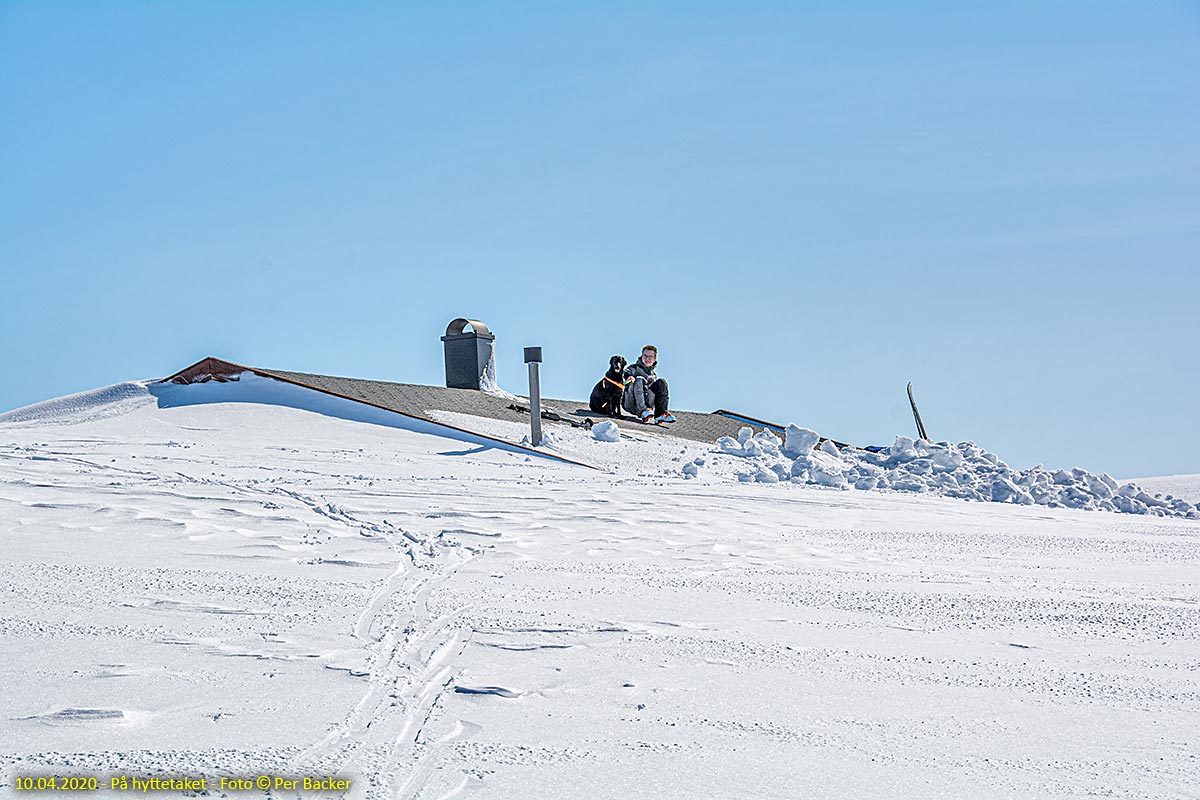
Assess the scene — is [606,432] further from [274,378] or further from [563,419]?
[274,378]

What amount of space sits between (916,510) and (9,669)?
8766mm

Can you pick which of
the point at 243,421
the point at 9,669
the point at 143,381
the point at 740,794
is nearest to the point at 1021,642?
the point at 740,794

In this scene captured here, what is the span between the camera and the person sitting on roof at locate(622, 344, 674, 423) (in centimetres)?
1927

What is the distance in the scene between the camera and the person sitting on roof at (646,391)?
19.3m

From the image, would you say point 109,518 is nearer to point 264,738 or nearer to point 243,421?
point 264,738

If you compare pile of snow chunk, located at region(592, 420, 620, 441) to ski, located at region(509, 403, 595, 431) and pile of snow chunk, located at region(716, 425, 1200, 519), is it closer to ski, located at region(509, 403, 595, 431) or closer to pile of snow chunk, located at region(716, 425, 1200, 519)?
ski, located at region(509, 403, 595, 431)

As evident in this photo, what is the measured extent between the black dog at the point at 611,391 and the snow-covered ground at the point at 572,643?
9.08 meters

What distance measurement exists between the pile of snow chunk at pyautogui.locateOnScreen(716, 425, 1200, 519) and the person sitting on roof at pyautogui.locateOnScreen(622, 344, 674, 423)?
4.09 metres

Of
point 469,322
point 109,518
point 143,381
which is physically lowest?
point 109,518

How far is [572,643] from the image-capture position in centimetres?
479

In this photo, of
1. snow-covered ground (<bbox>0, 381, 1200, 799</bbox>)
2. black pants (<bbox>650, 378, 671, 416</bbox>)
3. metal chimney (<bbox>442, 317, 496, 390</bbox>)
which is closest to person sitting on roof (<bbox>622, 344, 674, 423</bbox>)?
black pants (<bbox>650, 378, 671, 416</bbox>)

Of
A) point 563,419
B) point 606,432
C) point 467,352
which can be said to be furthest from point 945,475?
point 467,352

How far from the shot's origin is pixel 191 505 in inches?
314

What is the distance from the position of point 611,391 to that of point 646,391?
74 cm
